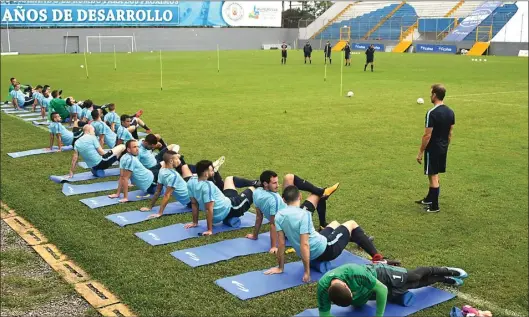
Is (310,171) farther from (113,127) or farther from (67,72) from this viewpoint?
(67,72)

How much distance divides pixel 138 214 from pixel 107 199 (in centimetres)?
109

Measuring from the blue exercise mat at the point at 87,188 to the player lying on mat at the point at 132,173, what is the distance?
0.75 meters

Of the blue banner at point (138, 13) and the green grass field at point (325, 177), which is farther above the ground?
the blue banner at point (138, 13)

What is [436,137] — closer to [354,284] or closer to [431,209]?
[431,209]

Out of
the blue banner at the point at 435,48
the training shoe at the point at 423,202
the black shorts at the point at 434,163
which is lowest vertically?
the training shoe at the point at 423,202

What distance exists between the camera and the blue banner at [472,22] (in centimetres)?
5159

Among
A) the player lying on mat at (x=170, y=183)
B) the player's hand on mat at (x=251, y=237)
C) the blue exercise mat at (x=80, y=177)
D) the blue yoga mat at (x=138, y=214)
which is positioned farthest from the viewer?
the blue exercise mat at (x=80, y=177)

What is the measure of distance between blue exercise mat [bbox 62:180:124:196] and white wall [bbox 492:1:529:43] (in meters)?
43.4

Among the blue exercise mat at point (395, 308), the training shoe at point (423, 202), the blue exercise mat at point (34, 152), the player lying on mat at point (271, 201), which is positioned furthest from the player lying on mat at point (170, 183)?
the blue exercise mat at point (34, 152)

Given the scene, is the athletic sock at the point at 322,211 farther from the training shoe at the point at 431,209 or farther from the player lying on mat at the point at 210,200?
the training shoe at the point at 431,209

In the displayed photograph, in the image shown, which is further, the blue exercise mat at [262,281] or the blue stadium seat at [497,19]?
the blue stadium seat at [497,19]

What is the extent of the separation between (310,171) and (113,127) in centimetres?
601

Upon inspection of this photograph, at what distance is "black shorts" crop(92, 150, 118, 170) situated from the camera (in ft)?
36.7

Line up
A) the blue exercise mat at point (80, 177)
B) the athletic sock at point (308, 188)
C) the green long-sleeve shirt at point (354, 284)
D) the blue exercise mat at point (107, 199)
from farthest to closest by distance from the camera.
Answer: the blue exercise mat at point (80, 177), the blue exercise mat at point (107, 199), the athletic sock at point (308, 188), the green long-sleeve shirt at point (354, 284)
